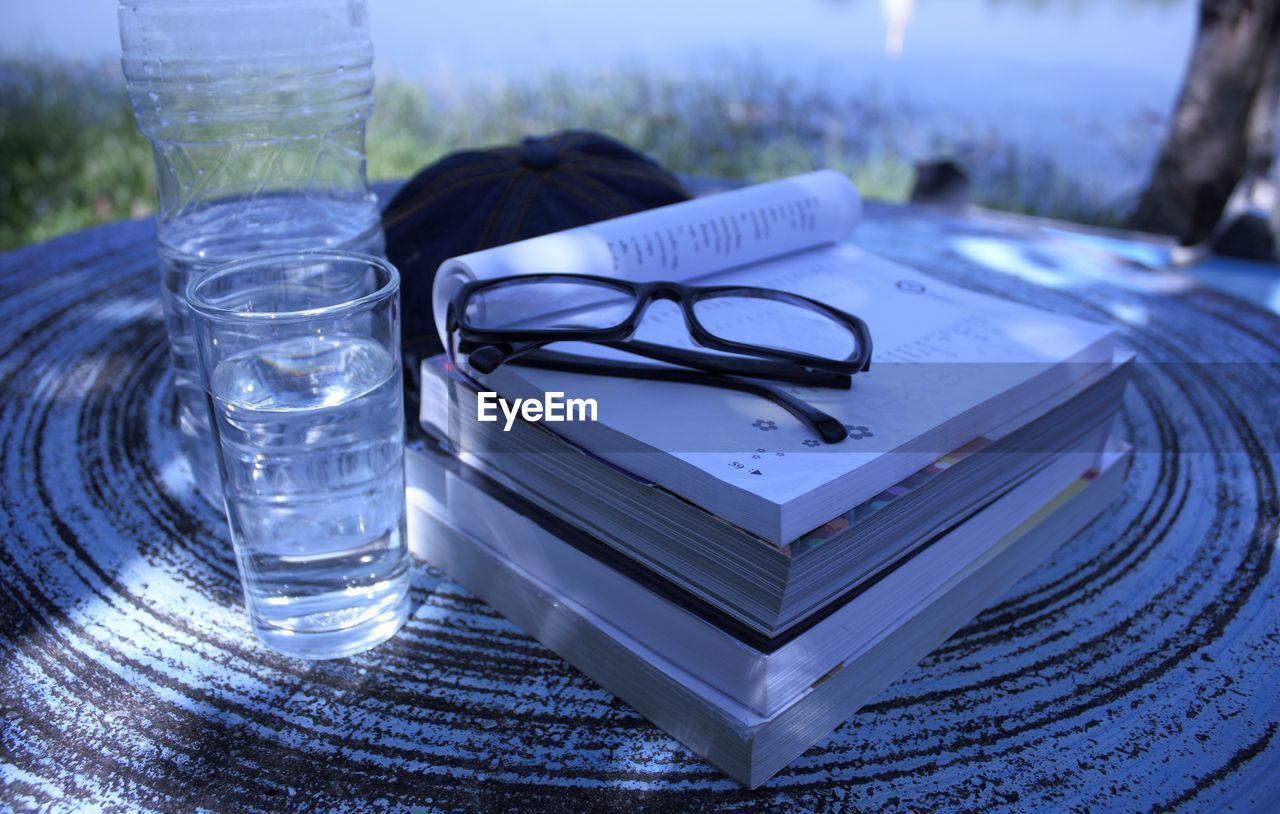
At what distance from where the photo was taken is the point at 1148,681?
2.25ft

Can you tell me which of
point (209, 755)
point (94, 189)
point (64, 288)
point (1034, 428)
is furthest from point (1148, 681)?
point (94, 189)

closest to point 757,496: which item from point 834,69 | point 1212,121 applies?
point 1212,121

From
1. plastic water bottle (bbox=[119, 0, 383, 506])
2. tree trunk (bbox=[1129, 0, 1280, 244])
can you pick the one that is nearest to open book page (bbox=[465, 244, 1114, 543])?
plastic water bottle (bbox=[119, 0, 383, 506])

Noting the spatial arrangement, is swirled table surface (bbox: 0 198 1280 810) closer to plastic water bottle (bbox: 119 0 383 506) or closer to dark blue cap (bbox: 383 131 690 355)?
plastic water bottle (bbox: 119 0 383 506)

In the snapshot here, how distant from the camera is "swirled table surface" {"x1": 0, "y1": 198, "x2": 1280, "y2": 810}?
0.59m

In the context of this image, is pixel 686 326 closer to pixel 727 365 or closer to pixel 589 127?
pixel 727 365

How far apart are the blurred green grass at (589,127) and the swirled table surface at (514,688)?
1.93m

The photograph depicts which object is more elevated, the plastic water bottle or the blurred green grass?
the plastic water bottle

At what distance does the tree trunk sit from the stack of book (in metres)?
1.93

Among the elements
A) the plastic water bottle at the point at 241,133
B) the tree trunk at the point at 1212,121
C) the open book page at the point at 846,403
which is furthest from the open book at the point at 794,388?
the tree trunk at the point at 1212,121

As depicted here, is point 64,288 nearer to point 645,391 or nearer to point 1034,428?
point 645,391

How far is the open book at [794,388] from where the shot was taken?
59 centimetres

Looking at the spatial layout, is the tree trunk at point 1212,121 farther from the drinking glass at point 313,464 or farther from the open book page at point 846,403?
the drinking glass at point 313,464

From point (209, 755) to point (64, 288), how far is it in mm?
899
